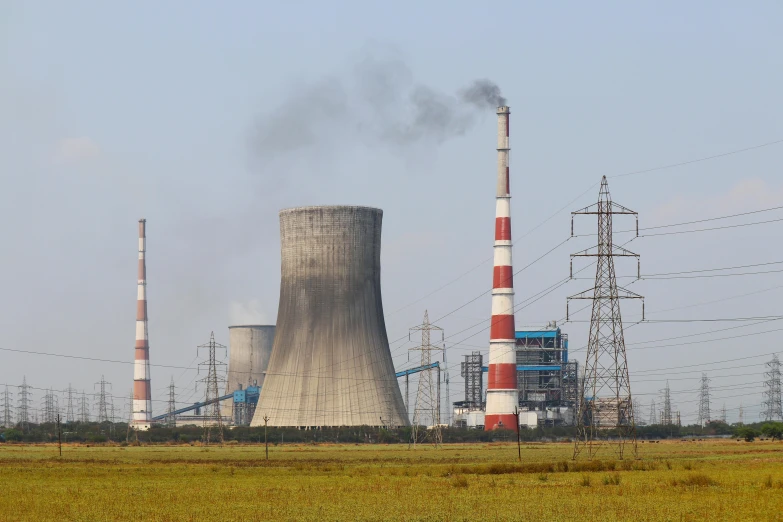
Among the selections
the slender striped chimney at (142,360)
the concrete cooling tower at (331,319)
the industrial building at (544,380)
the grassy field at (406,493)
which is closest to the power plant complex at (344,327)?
the concrete cooling tower at (331,319)

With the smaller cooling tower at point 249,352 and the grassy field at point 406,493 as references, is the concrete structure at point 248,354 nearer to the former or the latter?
the smaller cooling tower at point 249,352

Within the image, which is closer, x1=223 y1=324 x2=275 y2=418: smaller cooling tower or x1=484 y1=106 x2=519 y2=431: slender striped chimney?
x1=484 y1=106 x2=519 y2=431: slender striped chimney

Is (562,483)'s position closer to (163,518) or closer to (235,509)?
(235,509)

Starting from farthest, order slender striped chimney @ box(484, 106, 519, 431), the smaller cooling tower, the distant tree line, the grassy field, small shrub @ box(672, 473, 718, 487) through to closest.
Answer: the smaller cooling tower < the distant tree line < slender striped chimney @ box(484, 106, 519, 431) < small shrub @ box(672, 473, 718, 487) < the grassy field

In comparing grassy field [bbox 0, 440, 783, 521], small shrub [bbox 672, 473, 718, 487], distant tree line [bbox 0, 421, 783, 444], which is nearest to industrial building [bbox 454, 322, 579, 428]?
distant tree line [bbox 0, 421, 783, 444]

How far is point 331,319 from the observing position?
74.2m

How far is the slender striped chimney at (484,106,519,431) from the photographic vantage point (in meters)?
75.1

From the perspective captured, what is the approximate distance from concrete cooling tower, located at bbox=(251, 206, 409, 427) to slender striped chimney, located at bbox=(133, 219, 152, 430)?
99.7 ft

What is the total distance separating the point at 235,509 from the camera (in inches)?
858

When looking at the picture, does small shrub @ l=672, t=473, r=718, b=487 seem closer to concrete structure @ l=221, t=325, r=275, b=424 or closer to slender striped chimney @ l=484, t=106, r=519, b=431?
A: slender striped chimney @ l=484, t=106, r=519, b=431

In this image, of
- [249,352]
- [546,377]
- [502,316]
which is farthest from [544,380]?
[249,352]

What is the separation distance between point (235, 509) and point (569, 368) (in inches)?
3208

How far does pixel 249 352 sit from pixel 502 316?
45.6 meters

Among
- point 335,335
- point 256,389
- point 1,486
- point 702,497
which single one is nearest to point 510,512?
point 702,497
